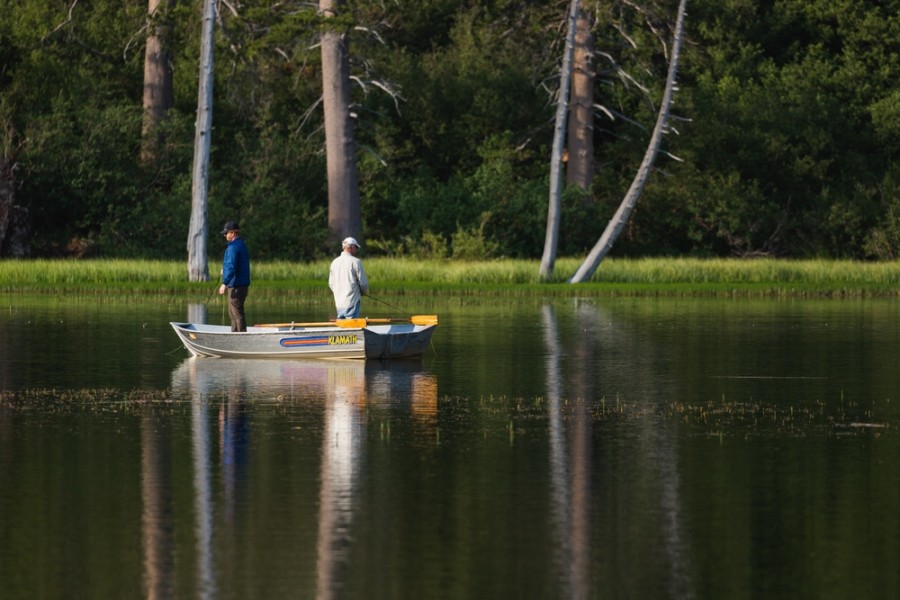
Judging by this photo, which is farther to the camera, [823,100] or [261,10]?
[823,100]

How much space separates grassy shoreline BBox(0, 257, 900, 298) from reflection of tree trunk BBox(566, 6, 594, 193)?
991 centimetres

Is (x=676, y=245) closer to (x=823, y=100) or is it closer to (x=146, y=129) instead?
(x=823, y=100)

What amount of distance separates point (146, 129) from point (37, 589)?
47.9 m

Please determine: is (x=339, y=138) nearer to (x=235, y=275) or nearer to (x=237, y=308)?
(x=235, y=275)

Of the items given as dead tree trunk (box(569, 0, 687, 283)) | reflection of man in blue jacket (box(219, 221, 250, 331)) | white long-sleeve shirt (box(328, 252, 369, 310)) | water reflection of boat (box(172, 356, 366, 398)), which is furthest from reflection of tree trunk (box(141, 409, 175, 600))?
dead tree trunk (box(569, 0, 687, 283))

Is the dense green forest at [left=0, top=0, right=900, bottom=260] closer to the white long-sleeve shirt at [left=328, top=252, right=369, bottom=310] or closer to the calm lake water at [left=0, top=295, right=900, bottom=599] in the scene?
the white long-sleeve shirt at [left=328, top=252, right=369, bottom=310]

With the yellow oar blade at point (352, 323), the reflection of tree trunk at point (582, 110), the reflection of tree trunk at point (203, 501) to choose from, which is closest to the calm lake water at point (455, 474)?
the reflection of tree trunk at point (203, 501)

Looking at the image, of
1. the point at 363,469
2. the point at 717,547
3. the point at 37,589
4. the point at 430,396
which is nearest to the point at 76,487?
the point at 363,469

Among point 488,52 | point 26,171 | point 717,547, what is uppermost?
point 488,52

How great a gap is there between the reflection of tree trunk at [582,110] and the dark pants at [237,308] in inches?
1281

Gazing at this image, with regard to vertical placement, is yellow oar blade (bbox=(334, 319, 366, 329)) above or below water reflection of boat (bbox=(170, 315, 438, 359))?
above

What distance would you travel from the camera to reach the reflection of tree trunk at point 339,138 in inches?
2110

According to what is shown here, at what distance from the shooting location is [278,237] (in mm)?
54469

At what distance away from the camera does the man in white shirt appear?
2544 cm
